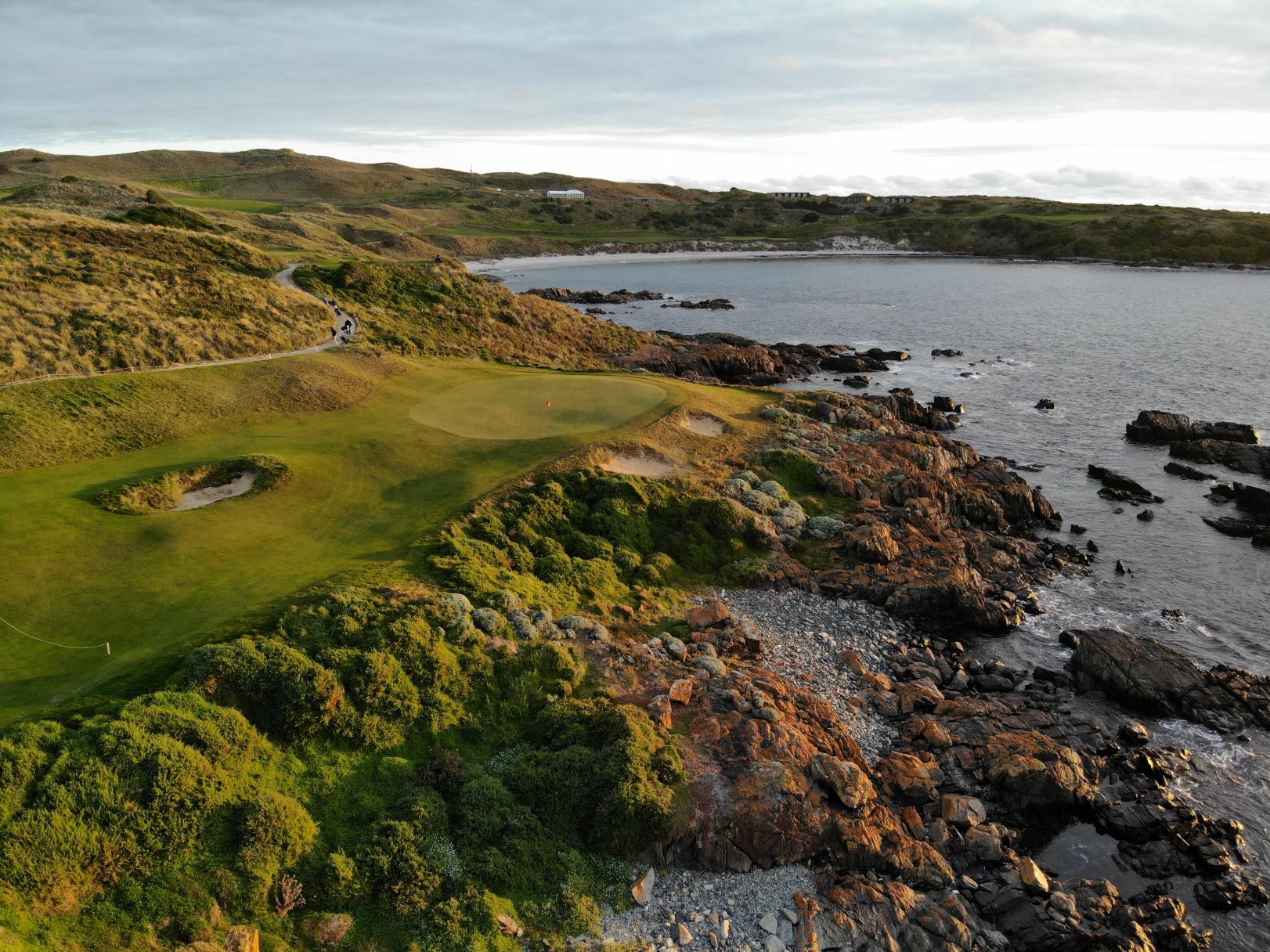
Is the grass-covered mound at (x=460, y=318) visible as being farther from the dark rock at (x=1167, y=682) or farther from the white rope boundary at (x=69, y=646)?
the dark rock at (x=1167, y=682)

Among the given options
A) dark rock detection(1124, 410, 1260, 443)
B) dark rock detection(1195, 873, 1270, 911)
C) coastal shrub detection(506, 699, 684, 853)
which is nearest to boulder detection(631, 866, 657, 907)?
coastal shrub detection(506, 699, 684, 853)

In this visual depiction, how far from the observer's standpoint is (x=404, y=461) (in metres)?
30.2

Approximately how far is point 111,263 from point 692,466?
40.8 meters

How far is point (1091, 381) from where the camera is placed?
69188 millimetres

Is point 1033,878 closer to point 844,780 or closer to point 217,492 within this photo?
point 844,780

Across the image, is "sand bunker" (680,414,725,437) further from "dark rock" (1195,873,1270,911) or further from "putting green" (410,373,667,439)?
"dark rock" (1195,873,1270,911)

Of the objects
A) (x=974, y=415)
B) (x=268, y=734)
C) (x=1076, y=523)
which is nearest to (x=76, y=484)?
(x=268, y=734)

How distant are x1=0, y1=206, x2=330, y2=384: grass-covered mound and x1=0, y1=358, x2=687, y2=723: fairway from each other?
5.50m

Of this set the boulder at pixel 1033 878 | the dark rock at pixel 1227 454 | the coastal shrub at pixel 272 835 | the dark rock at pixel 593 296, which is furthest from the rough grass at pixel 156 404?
the dark rock at pixel 593 296

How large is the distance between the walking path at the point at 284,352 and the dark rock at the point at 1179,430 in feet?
177

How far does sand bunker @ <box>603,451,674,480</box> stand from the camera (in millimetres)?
32562

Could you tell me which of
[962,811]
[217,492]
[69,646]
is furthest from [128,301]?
[962,811]

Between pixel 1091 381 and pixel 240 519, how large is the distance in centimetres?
7200

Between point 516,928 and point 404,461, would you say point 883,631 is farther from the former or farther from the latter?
point 404,461
